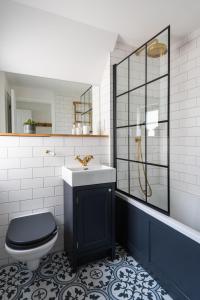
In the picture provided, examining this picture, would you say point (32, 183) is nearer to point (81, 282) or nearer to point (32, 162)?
point (32, 162)

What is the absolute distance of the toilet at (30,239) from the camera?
1382 millimetres

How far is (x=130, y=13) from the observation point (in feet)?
5.59

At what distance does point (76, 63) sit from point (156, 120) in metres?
1.14

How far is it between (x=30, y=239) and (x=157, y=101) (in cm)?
188

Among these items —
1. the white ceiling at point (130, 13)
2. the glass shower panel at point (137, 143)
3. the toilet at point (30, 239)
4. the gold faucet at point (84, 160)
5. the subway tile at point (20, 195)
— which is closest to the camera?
the toilet at point (30, 239)

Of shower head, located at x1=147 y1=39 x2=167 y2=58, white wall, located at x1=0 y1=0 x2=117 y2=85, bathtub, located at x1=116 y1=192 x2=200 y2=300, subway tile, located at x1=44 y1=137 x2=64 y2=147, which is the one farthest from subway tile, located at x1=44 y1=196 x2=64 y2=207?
shower head, located at x1=147 y1=39 x2=167 y2=58

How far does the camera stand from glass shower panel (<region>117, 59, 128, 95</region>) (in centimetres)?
217

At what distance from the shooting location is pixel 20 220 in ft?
5.61

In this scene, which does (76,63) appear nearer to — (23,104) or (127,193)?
(23,104)

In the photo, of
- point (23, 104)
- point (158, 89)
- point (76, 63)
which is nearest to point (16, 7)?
point (76, 63)

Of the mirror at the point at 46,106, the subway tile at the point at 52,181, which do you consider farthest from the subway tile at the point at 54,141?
the subway tile at the point at 52,181

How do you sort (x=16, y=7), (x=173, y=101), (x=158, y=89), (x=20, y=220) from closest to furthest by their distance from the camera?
(x=16, y=7) < (x=20, y=220) < (x=158, y=89) < (x=173, y=101)

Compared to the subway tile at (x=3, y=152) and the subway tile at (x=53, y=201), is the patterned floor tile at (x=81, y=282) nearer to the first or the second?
the subway tile at (x=53, y=201)

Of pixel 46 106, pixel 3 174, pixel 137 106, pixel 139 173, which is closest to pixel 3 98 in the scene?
pixel 46 106
